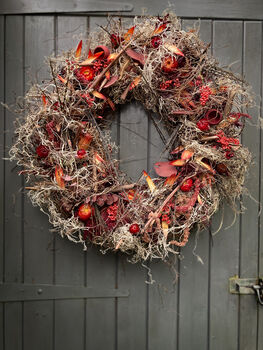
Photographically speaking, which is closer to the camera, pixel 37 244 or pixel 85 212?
pixel 85 212

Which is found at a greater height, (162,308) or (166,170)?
(166,170)

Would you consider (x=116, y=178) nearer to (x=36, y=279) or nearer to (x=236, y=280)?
(x=36, y=279)

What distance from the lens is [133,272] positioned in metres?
1.38

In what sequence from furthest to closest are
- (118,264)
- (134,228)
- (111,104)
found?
1. (118,264)
2. (111,104)
3. (134,228)

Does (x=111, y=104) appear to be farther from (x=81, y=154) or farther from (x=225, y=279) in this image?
(x=225, y=279)

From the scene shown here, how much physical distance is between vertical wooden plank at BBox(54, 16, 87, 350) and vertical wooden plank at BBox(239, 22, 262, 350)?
2.38ft

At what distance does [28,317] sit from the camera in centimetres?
139

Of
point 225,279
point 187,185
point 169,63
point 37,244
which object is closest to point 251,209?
point 225,279

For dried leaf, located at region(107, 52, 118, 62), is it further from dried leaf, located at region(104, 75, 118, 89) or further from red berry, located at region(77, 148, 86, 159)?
red berry, located at region(77, 148, 86, 159)

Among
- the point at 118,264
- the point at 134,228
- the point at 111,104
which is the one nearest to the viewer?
the point at 134,228

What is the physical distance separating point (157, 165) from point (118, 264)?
1.62 feet

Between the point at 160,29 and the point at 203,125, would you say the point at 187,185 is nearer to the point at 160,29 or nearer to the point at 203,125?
the point at 203,125

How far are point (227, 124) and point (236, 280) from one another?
0.72m

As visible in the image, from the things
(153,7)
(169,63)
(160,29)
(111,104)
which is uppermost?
(153,7)
